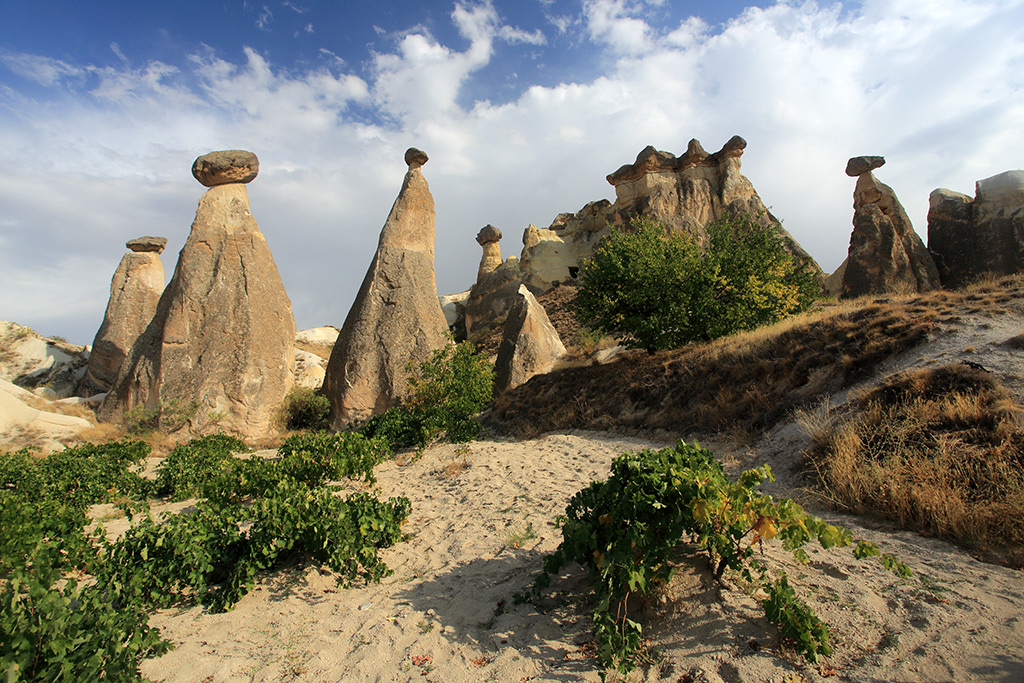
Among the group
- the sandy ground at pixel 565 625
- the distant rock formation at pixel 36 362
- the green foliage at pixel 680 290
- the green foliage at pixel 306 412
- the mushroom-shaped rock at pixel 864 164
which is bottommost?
the sandy ground at pixel 565 625

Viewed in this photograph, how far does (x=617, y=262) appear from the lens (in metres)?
11.0

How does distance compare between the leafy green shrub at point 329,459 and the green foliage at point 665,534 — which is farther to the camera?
the leafy green shrub at point 329,459

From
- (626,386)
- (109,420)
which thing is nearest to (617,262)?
(626,386)

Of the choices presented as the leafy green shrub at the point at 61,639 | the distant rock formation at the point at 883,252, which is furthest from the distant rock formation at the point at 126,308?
the distant rock formation at the point at 883,252

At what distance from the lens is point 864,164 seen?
60.0ft

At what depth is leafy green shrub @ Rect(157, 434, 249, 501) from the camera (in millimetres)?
5932

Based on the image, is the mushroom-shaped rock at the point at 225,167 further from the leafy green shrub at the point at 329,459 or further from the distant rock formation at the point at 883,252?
the distant rock formation at the point at 883,252

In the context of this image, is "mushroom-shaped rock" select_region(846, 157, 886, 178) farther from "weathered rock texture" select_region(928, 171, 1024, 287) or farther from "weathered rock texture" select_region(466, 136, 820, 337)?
"weathered rock texture" select_region(466, 136, 820, 337)

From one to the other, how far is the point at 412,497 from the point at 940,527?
4662 millimetres

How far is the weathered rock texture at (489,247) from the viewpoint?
996 inches

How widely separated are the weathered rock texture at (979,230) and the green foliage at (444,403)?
46.3ft

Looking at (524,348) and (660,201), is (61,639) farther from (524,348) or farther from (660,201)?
(660,201)

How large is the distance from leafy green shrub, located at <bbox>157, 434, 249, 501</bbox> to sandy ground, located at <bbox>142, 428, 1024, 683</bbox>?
2580 mm

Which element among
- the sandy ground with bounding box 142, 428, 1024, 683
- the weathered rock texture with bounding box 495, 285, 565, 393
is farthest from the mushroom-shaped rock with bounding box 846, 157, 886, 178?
the sandy ground with bounding box 142, 428, 1024, 683
